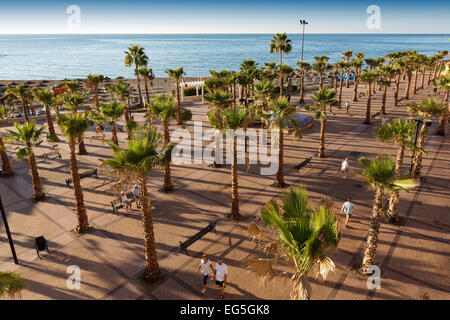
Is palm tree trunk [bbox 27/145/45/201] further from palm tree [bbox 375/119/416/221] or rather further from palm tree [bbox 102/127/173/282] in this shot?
palm tree [bbox 375/119/416/221]

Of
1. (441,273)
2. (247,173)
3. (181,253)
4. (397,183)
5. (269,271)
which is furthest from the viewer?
(247,173)

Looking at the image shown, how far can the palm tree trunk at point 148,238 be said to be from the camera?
32.6 ft

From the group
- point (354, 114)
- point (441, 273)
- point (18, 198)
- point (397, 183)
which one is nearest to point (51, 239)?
point (18, 198)

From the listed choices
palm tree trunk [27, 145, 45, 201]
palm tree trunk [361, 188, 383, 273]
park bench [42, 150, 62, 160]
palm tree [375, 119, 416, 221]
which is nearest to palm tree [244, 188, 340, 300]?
palm tree trunk [361, 188, 383, 273]

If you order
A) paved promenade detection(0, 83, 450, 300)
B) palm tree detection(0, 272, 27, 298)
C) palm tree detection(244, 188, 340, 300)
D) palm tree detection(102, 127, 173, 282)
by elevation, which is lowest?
paved promenade detection(0, 83, 450, 300)

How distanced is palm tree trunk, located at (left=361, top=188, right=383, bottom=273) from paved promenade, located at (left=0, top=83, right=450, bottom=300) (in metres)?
0.68

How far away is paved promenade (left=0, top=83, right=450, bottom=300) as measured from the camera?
1027 cm

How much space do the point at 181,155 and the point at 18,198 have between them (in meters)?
11.0

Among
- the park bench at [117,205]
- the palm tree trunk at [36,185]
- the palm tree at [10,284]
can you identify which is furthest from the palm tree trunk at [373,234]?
the palm tree trunk at [36,185]

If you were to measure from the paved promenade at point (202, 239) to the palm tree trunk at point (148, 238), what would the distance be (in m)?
0.40

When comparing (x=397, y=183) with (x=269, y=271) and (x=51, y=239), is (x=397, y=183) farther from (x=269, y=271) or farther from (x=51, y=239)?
(x=51, y=239)

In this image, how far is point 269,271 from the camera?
686 cm

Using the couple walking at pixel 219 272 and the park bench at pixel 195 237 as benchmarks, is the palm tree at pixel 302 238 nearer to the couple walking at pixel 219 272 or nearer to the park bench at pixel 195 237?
the couple walking at pixel 219 272

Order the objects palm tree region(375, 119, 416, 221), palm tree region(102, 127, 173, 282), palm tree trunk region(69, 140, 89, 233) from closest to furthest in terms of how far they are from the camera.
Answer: palm tree region(102, 127, 173, 282), palm tree region(375, 119, 416, 221), palm tree trunk region(69, 140, 89, 233)
